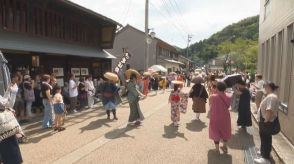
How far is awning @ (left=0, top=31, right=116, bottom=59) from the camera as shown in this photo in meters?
11.7

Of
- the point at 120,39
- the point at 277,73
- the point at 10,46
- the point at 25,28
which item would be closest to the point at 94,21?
the point at 25,28

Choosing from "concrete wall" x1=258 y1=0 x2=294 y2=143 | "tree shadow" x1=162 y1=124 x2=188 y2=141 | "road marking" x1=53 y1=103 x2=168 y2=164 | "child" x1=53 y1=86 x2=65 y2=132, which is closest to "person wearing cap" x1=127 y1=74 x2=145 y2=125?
"tree shadow" x1=162 y1=124 x2=188 y2=141

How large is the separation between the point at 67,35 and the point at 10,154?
40.7 ft

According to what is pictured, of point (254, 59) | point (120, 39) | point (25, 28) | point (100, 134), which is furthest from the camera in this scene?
point (254, 59)

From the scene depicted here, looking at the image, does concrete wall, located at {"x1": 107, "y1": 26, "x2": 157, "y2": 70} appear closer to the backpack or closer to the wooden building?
the wooden building

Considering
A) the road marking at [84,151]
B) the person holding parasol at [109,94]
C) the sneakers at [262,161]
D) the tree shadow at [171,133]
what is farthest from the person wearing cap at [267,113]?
the person holding parasol at [109,94]

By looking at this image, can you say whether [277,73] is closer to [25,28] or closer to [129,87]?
[129,87]

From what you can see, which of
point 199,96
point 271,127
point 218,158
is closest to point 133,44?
point 199,96

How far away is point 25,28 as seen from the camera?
44.5ft

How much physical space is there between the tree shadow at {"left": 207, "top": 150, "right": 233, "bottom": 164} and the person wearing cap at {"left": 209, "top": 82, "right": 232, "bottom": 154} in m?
0.19

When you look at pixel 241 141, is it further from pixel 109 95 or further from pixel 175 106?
pixel 109 95

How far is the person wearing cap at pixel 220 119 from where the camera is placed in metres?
7.65

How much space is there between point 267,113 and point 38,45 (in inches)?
388

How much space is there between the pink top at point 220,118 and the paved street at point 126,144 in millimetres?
438
